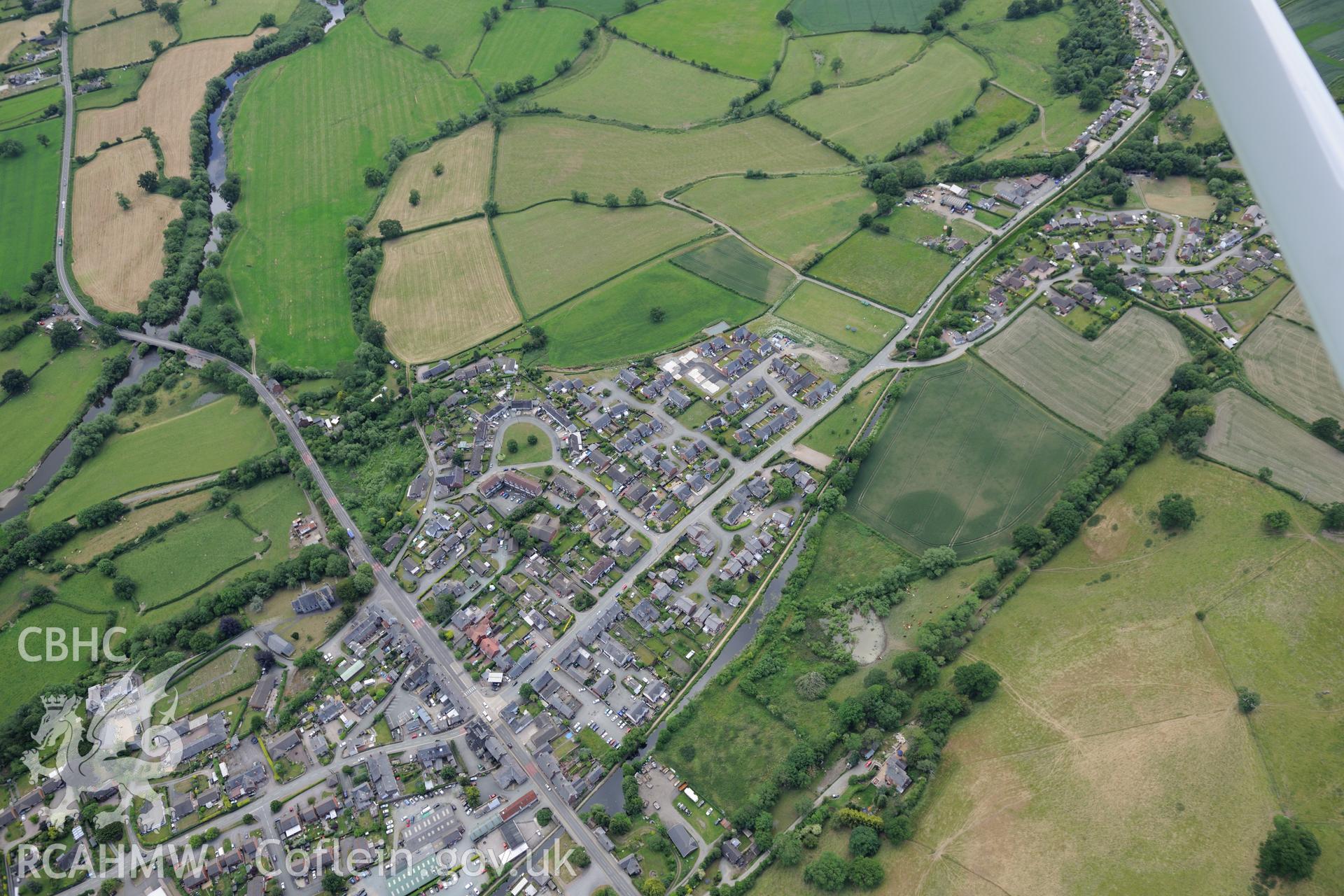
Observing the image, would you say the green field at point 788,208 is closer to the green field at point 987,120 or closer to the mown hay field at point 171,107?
the green field at point 987,120

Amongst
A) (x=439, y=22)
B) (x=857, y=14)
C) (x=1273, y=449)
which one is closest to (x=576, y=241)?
(x=439, y=22)

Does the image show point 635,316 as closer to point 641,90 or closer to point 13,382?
point 641,90

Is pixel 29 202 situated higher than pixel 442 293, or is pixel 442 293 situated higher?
pixel 29 202

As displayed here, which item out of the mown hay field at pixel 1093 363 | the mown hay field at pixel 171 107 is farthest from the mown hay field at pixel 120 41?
the mown hay field at pixel 1093 363

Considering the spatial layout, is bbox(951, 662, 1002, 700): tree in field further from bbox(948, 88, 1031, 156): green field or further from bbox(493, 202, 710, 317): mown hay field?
bbox(948, 88, 1031, 156): green field

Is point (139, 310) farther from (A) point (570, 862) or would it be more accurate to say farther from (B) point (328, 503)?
(A) point (570, 862)

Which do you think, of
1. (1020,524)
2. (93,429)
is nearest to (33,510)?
(93,429)
